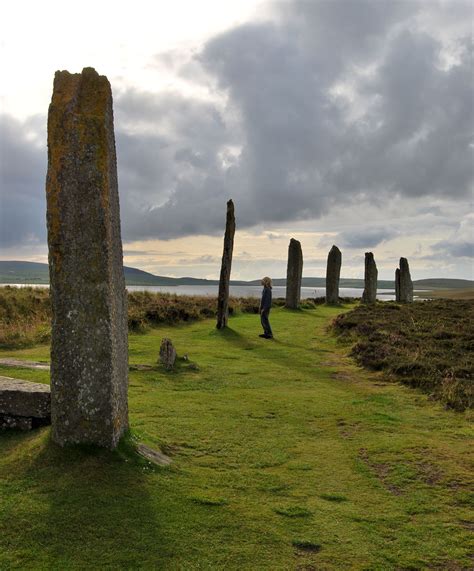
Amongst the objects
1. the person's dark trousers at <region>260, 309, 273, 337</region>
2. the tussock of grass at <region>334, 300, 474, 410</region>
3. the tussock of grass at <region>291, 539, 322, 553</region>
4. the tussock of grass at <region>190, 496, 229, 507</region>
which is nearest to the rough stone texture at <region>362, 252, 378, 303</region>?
the tussock of grass at <region>334, 300, 474, 410</region>

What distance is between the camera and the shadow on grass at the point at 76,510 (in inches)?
199

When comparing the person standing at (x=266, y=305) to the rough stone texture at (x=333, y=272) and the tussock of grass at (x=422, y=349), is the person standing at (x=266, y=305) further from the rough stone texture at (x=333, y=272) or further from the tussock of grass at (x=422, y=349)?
the rough stone texture at (x=333, y=272)

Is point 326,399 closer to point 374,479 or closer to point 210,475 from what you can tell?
point 374,479

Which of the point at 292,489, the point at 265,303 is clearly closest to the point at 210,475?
the point at 292,489

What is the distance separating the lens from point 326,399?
11961 millimetres

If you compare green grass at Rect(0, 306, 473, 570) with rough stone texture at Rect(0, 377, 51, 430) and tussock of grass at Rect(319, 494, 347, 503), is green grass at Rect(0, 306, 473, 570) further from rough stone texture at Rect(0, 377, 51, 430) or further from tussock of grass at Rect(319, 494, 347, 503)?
rough stone texture at Rect(0, 377, 51, 430)

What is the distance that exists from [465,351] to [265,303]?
25.7 ft

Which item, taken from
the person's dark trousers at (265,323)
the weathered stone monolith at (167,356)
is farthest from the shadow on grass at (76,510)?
the person's dark trousers at (265,323)

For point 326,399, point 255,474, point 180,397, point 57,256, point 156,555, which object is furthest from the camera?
point 326,399

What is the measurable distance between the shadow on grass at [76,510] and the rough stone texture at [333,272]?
34796 millimetres

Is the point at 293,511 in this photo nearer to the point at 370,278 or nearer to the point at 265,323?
the point at 265,323

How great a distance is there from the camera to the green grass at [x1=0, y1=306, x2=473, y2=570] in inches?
209

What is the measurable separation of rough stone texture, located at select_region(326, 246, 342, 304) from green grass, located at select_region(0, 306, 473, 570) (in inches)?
1150

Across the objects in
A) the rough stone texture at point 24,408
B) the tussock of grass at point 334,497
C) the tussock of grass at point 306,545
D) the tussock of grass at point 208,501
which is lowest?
the tussock of grass at point 306,545
